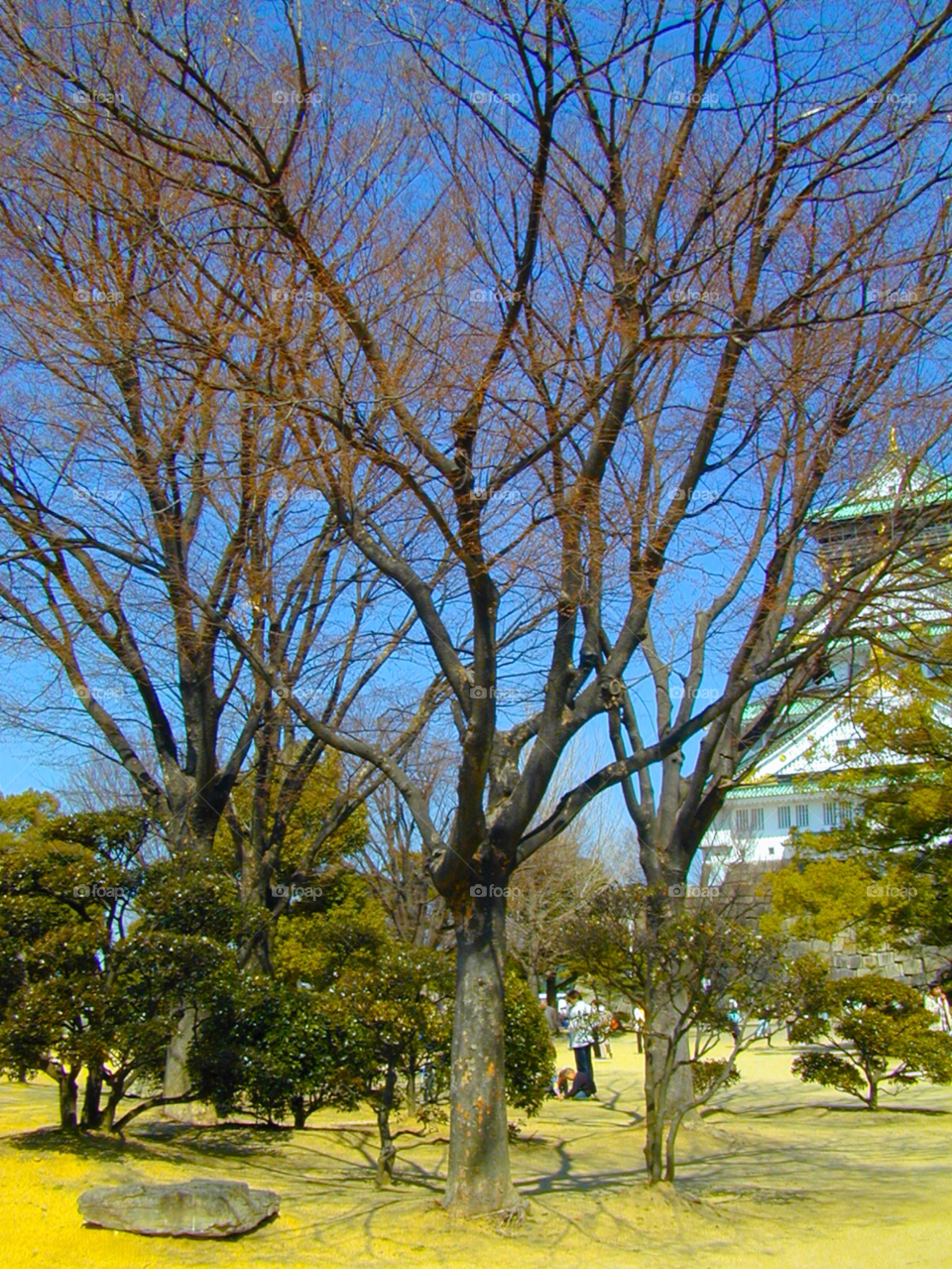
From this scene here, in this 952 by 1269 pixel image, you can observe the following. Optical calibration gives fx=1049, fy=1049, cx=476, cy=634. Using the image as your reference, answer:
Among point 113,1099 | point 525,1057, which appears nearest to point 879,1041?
point 525,1057

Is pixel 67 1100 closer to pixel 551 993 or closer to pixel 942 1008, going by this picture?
pixel 942 1008

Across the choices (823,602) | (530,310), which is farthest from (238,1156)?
(530,310)

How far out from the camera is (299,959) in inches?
523

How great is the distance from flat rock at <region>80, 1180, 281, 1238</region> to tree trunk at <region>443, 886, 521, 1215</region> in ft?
3.89

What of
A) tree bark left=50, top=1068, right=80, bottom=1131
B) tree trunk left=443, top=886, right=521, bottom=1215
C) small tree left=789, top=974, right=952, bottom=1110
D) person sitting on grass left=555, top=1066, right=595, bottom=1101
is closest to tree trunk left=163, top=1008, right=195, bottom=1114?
tree bark left=50, top=1068, right=80, bottom=1131

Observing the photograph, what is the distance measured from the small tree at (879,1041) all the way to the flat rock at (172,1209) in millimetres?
7578

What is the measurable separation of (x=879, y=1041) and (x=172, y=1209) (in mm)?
8717

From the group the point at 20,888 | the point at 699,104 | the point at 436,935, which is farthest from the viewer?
the point at 436,935

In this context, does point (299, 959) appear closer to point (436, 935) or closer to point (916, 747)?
point (436, 935)

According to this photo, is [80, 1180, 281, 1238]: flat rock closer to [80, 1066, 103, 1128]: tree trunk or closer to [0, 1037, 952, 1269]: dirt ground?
[0, 1037, 952, 1269]: dirt ground

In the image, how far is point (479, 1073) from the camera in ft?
19.9

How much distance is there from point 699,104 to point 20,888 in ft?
22.2

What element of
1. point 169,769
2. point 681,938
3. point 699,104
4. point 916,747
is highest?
point 699,104

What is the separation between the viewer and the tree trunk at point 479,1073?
593 cm
